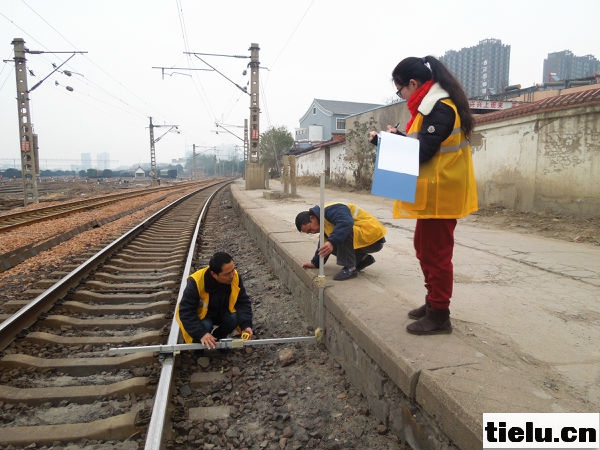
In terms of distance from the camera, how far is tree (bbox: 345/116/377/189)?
702 inches

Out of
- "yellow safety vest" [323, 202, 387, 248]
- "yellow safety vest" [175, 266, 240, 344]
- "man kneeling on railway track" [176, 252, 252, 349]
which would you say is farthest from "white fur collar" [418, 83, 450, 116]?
"yellow safety vest" [175, 266, 240, 344]

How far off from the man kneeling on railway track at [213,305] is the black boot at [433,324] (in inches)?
56.2

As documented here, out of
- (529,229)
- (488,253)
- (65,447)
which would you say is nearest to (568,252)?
(488,253)

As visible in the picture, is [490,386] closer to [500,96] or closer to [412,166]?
[412,166]

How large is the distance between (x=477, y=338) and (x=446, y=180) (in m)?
1.01

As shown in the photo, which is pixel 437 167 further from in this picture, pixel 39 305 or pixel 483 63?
pixel 483 63

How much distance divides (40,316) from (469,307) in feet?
12.7

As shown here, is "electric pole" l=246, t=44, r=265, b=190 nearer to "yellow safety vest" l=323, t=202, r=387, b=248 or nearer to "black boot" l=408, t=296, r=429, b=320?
"yellow safety vest" l=323, t=202, r=387, b=248

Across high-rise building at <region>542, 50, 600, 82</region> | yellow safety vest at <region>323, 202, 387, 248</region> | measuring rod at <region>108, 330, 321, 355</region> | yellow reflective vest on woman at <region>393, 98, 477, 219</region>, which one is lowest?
measuring rod at <region>108, 330, 321, 355</region>

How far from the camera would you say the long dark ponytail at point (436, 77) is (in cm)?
232

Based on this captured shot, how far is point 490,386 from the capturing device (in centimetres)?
191

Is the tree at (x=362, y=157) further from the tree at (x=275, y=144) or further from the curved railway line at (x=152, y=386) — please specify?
the tree at (x=275, y=144)

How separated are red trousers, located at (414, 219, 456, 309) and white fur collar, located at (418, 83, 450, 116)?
0.64 meters

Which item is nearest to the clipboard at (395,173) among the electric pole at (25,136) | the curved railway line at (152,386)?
the curved railway line at (152,386)
